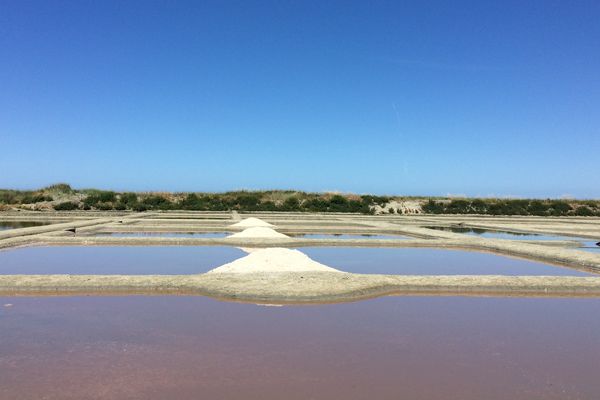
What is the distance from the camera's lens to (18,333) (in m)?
4.07

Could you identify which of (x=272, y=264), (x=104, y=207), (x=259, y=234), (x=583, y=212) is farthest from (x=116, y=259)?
(x=583, y=212)

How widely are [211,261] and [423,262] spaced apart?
154 inches

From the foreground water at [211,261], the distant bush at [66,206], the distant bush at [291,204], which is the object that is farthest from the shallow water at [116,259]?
the distant bush at [66,206]

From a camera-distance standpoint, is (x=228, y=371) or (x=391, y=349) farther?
(x=391, y=349)

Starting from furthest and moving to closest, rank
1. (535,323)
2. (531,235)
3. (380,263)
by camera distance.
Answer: (531,235) < (380,263) < (535,323)

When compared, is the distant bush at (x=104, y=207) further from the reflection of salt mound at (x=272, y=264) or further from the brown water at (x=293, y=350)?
the brown water at (x=293, y=350)

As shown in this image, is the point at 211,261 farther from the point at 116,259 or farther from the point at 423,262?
the point at 423,262

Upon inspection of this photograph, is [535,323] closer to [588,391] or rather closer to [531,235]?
[588,391]

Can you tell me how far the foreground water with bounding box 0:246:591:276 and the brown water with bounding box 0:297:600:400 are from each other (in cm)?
218

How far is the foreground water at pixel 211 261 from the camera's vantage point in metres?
7.50

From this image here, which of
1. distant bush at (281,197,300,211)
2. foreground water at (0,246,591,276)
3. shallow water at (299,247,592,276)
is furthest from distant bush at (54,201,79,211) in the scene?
shallow water at (299,247,592,276)

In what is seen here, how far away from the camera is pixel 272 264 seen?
7188 millimetres

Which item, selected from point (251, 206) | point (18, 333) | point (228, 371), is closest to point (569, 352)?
point (228, 371)

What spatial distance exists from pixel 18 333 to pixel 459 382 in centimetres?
365
